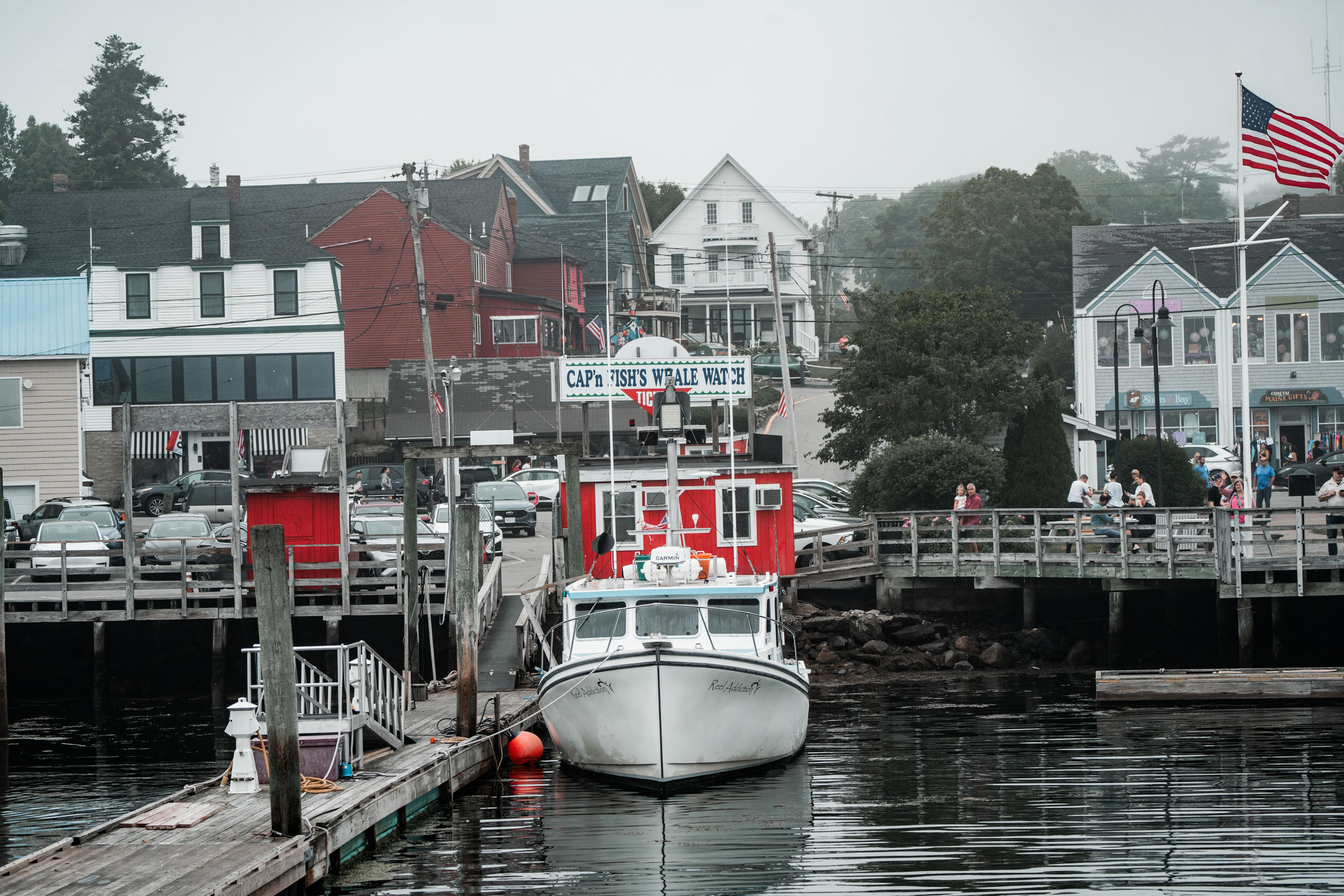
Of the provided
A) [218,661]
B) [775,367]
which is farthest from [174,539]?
[775,367]

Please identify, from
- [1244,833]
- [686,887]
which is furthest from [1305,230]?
[686,887]

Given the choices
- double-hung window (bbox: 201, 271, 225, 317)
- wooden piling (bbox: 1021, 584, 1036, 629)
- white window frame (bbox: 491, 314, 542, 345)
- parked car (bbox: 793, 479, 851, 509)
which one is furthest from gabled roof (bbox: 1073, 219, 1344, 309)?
double-hung window (bbox: 201, 271, 225, 317)

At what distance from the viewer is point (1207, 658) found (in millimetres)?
28000

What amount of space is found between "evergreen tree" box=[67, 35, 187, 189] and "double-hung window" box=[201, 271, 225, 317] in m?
38.7

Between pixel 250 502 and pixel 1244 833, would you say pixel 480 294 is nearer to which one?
pixel 250 502

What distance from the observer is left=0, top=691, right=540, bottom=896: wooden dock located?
11234mm

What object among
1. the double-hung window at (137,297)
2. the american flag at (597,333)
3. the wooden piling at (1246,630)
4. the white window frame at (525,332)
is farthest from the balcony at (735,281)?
the wooden piling at (1246,630)

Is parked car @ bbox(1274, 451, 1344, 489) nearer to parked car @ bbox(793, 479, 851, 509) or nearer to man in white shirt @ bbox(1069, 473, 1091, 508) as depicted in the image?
parked car @ bbox(793, 479, 851, 509)

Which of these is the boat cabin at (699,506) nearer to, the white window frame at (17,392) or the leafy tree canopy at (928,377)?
the leafy tree canopy at (928,377)

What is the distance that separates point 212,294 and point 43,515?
1938 cm

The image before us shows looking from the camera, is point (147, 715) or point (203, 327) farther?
point (203, 327)

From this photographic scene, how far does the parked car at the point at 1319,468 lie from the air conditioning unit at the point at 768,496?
21823 millimetres

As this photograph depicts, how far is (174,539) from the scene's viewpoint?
1059 inches

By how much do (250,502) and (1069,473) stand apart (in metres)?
19.2
